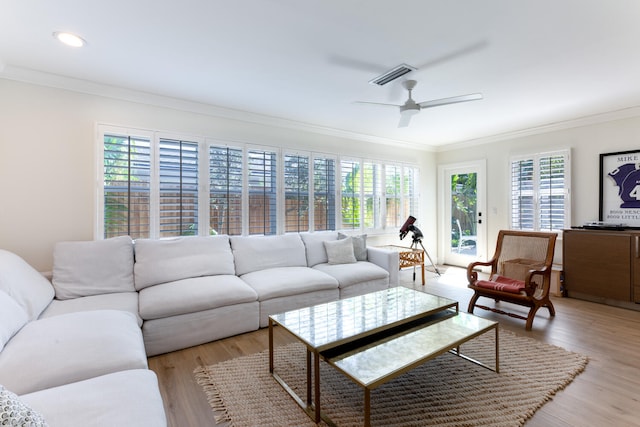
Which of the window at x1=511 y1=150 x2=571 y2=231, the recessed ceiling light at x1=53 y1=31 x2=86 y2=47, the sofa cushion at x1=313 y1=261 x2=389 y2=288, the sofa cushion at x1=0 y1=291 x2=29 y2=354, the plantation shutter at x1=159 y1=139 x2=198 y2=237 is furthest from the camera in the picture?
the window at x1=511 y1=150 x2=571 y2=231

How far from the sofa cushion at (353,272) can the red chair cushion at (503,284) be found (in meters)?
1.16

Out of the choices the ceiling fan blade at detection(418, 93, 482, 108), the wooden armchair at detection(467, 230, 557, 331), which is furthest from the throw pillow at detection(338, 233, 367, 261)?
the ceiling fan blade at detection(418, 93, 482, 108)

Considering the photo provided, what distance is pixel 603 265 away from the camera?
3.57 meters

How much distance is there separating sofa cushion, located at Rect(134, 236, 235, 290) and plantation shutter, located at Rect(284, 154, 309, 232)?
3.61 ft

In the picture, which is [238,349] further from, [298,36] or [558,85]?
[558,85]

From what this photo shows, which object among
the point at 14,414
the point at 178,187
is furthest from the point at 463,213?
the point at 14,414

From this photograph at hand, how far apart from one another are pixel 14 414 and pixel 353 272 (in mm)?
3055

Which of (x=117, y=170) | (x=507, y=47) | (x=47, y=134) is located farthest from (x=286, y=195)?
(x=507, y=47)

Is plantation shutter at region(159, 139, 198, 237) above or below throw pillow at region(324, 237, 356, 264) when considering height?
above

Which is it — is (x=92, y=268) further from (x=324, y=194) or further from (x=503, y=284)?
(x=503, y=284)

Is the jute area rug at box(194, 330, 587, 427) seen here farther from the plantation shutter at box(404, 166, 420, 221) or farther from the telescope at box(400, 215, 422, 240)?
the plantation shutter at box(404, 166, 420, 221)

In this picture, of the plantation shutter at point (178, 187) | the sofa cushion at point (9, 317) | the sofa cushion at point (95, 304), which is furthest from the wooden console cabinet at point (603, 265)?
the sofa cushion at point (9, 317)

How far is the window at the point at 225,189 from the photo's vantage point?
3.10m

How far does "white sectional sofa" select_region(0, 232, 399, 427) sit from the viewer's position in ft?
4.08
